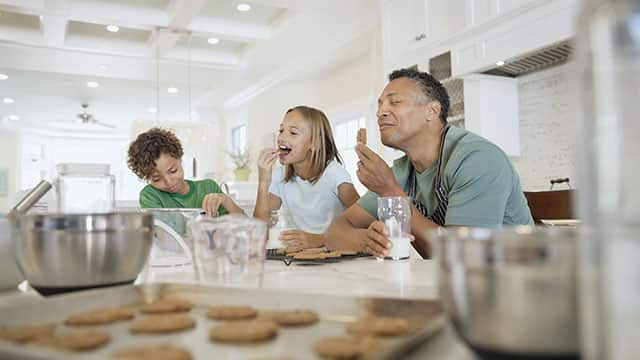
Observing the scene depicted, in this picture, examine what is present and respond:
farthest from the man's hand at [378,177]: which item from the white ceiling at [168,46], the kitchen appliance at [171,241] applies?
the white ceiling at [168,46]

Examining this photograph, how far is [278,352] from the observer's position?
20.5 inches

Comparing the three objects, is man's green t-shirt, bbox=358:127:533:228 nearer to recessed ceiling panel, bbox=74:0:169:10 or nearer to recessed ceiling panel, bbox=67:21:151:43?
recessed ceiling panel, bbox=74:0:169:10

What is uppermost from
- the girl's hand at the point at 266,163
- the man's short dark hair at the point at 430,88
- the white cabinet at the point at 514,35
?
the white cabinet at the point at 514,35

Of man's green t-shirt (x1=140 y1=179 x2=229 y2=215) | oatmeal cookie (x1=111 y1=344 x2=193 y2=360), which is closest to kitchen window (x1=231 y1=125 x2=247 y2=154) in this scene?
man's green t-shirt (x1=140 y1=179 x2=229 y2=215)

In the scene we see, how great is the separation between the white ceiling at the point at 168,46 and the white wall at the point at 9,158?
2928 millimetres

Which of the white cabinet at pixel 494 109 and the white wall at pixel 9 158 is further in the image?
the white wall at pixel 9 158

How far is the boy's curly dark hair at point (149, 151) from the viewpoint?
2844mm

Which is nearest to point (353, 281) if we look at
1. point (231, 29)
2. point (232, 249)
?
point (232, 249)

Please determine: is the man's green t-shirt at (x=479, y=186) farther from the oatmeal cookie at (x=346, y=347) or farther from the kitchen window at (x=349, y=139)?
the kitchen window at (x=349, y=139)

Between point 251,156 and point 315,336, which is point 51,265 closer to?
point 315,336

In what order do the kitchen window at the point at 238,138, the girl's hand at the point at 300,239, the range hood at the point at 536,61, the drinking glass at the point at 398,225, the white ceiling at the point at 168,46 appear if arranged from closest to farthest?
the drinking glass at the point at 398,225, the girl's hand at the point at 300,239, the range hood at the point at 536,61, the white ceiling at the point at 168,46, the kitchen window at the point at 238,138

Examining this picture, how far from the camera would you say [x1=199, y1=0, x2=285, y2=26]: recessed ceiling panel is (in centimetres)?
495

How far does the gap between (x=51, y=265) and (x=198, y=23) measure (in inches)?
193

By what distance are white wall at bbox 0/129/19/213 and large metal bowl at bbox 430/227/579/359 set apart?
1236 centimetres
